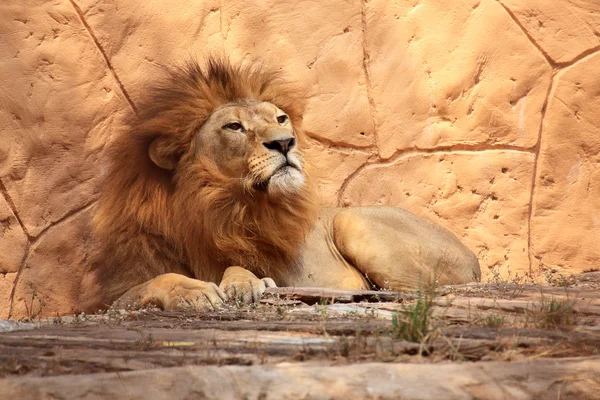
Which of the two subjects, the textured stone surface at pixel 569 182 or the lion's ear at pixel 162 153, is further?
the textured stone surface at pixel 569 182

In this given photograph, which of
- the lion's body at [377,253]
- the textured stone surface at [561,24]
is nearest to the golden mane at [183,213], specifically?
the lion's body at [377,253]

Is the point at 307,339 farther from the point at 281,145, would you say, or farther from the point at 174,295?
the point at 281,145

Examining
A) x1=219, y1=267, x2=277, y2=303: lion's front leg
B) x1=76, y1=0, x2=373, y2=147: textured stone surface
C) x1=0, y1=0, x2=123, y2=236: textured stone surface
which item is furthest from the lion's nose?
x1=0, y1=0, x2=123, y2=236: textured stone surface

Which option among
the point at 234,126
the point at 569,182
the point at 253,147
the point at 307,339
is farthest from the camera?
the point at 569,182

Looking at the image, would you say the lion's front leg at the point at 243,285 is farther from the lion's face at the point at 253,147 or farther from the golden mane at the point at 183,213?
the lion's face at the point at 253,147

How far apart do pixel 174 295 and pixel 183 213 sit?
37.3 inches

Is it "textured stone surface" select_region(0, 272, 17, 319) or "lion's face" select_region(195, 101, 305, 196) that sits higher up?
"lion's face" select_region(195, 101, 305, 196)

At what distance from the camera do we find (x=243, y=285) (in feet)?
16.1

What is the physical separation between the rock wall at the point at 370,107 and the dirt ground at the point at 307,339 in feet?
8.13

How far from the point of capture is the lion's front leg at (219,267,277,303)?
4.81 m

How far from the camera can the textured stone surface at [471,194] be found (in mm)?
7414

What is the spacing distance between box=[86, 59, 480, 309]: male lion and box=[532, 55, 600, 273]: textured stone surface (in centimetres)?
191

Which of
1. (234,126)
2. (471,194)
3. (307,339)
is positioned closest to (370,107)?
(471,194)

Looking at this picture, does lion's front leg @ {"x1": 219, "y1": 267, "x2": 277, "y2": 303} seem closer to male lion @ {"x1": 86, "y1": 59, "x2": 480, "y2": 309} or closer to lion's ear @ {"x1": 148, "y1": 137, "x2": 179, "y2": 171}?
male lion @ {"x1": 86, "y1": 59, "x2": 480, "y2": 309}
